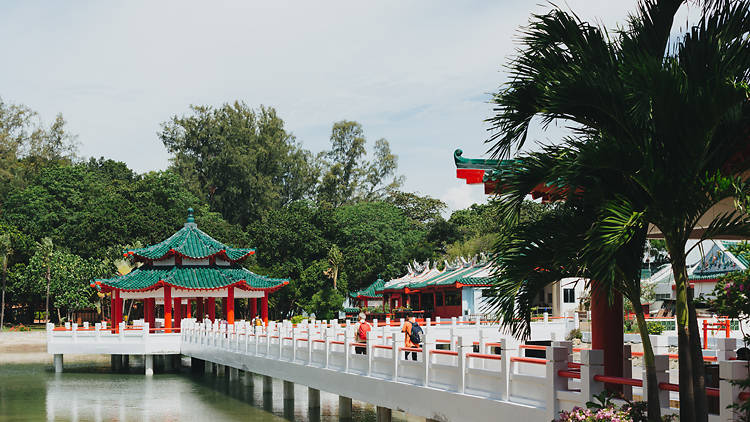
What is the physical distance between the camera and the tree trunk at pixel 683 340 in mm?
8625

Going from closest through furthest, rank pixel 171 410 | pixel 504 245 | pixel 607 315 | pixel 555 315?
pixel 504 245
pixel 607 315
pixel 171 410
pixel 555 315

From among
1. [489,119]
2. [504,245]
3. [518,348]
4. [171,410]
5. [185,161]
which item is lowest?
[171,410]

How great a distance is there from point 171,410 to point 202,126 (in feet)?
179

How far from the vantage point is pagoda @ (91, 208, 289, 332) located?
39.4 m

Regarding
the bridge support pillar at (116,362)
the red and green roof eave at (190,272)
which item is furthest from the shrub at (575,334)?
the bridge support pillar at (116,362)

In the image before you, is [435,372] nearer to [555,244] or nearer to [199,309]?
[555,244]

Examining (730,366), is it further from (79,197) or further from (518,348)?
(79,197)

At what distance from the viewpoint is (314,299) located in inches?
2174

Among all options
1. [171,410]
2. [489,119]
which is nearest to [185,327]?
[171,410]

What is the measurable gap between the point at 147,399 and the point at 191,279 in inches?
476

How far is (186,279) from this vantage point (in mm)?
39656

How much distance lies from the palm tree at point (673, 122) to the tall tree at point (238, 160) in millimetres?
67040

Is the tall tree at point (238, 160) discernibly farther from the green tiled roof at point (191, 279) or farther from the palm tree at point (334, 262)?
the green tiled roof at point (191, 279)

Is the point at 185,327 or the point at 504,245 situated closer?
the point at 504,245
